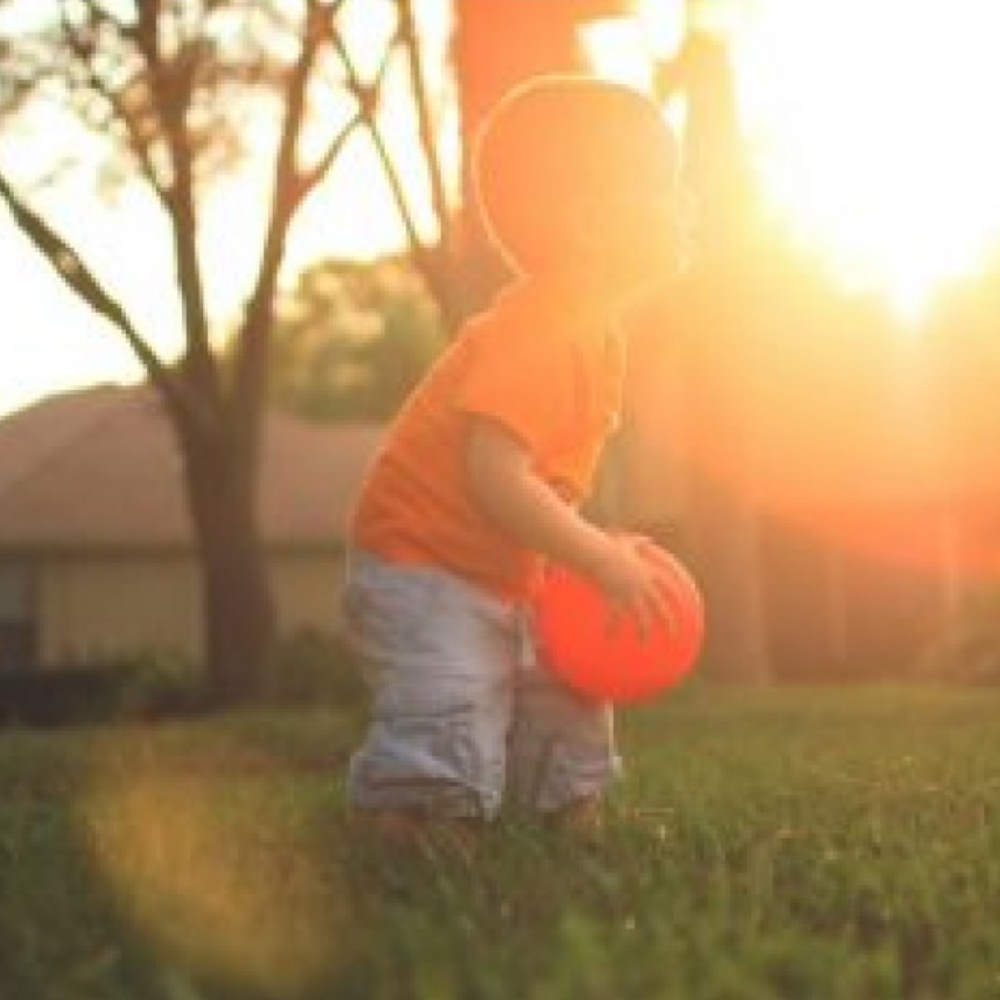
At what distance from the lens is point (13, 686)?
28656mm

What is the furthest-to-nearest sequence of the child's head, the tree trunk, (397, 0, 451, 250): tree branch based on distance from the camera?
the tree trunk
(397, 0, 451, 250): tree branch
the child's head

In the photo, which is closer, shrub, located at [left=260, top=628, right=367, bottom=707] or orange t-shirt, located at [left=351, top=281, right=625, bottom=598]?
orange t-shirt, located at [left=351, top=281, right=625, bottom=598]

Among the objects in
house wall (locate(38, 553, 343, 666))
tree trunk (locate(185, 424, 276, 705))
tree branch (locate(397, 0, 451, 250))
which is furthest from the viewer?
house wall (locate(38, 553, 343, 666))

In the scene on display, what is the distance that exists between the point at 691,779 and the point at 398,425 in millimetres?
2882

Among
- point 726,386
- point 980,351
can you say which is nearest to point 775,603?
point 980,351

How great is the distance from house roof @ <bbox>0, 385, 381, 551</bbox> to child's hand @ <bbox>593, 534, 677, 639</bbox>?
33155 millimetres

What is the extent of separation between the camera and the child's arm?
17.1 ft

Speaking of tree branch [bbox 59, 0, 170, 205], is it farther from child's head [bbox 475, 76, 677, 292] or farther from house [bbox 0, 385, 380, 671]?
house [bbox 0, 385, 380, 671]

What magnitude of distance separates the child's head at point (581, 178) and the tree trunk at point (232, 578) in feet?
60.3

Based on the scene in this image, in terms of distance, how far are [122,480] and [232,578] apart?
1788 centimetres

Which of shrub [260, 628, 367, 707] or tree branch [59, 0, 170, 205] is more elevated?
tree branch [59, 0, 170, 205]

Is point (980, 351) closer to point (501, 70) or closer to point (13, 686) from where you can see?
point (13, 686)

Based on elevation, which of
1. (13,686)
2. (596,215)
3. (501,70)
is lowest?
(13,686)

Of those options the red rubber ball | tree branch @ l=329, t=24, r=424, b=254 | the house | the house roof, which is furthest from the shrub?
the red rubber ball
